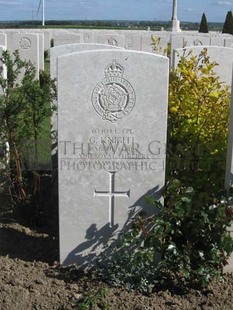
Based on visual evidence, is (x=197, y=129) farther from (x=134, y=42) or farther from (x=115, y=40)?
(x=134, y=42)

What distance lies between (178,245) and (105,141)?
0.87 meters

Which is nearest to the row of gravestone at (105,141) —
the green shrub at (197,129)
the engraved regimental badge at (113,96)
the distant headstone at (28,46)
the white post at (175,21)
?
the engraved regimental badge at (113,96)

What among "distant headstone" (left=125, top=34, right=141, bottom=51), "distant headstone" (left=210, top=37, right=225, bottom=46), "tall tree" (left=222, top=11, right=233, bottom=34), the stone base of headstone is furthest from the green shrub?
the stone base of headstone

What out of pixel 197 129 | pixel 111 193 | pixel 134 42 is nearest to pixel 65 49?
pixel 197 129

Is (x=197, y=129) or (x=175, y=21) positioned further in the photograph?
(x=175, y=21)

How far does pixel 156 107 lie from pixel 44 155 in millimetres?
3201

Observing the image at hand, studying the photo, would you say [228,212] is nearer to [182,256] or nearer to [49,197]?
[182,256]

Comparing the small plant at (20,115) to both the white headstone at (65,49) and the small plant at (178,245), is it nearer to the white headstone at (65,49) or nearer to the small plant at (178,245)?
the white headstone at (65,49)

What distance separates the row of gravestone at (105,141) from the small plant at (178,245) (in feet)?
0.65

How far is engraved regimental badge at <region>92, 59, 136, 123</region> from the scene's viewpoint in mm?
3268

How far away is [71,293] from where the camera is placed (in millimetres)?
3203

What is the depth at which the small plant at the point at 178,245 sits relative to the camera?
10.6 feet

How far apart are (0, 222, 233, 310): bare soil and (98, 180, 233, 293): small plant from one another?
3.7 inches

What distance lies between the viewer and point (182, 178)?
3.99 meters
